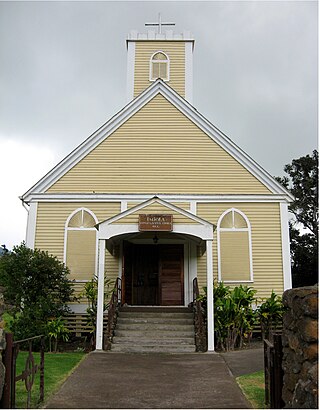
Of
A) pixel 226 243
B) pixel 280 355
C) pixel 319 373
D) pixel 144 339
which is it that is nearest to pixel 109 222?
pixel 144 339

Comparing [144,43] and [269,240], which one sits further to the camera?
[144,43]

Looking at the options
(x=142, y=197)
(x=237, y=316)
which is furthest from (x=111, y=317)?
(x=142, y=197)

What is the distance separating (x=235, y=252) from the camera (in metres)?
15.6

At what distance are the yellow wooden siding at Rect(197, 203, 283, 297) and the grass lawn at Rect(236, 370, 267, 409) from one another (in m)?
6.38

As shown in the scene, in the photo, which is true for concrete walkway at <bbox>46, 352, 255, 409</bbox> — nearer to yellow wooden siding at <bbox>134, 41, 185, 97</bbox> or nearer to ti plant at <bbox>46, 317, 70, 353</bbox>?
ti plant at <bbox>46, 317, 70, 353</bbox>

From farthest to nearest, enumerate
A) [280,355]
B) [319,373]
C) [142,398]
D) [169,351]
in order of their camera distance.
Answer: [169,351]
[142,398]
[280,355]
[319,373]

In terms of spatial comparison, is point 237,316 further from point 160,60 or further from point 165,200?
point 160,60

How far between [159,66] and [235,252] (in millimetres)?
8827

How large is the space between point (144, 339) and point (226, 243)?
4.68 metres

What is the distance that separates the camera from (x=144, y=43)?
20234 mm

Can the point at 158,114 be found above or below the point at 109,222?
above

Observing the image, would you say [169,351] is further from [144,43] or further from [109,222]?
[144,43]

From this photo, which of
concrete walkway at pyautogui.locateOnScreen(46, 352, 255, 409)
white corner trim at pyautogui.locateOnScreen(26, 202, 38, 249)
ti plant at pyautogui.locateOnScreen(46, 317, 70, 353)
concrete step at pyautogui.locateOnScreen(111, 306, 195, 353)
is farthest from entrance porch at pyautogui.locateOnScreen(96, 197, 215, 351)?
concrete walkway at pyautogui.locateOnScreen(46, 352, 255, 409)

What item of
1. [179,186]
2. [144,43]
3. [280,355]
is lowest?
[280,355]
